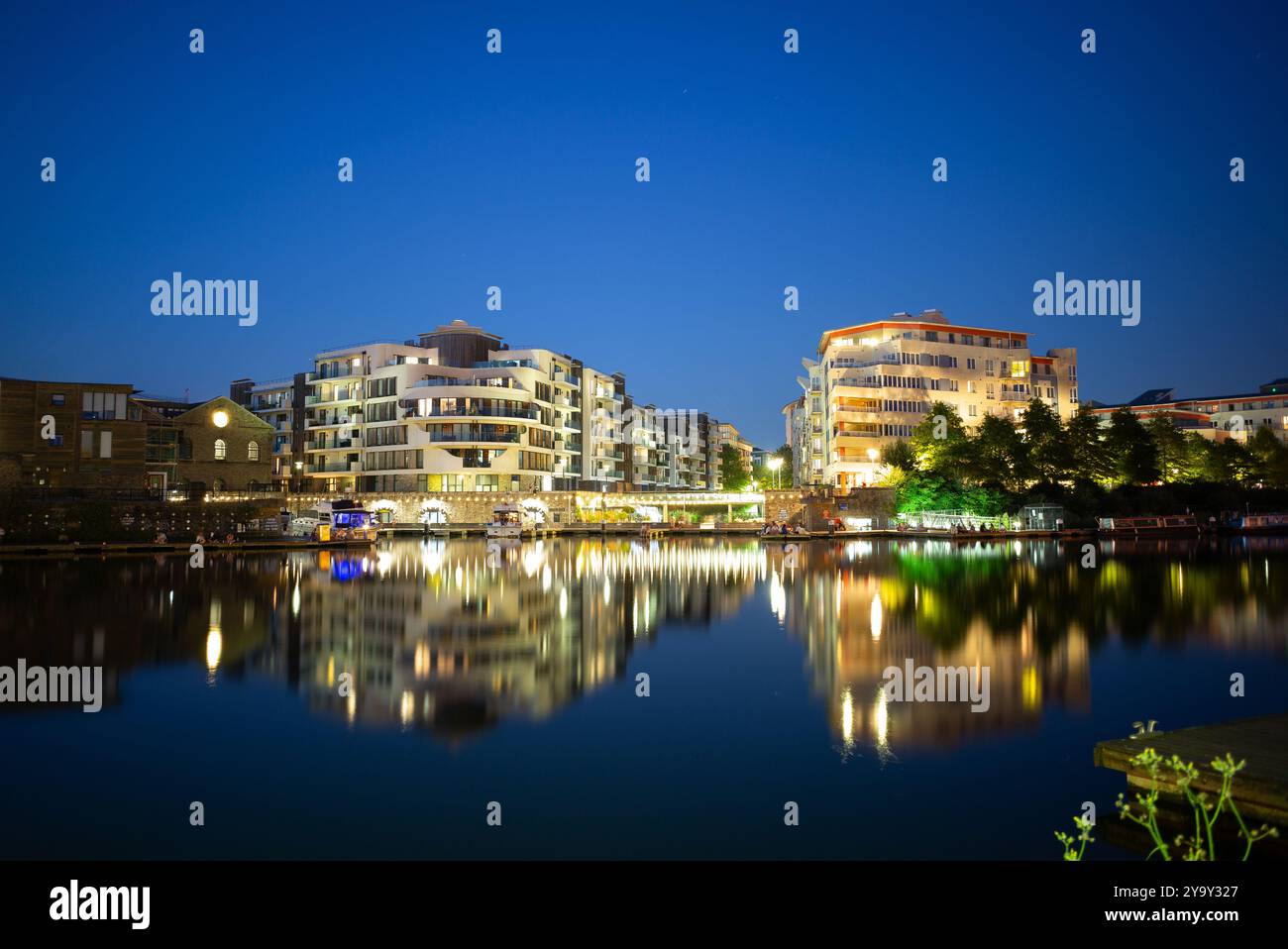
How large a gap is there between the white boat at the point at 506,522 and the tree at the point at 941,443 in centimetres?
4111

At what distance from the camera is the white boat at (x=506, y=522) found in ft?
261

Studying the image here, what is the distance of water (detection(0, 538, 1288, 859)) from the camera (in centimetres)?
943

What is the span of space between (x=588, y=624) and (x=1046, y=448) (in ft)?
Result: 250

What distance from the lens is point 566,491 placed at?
97.2 metres

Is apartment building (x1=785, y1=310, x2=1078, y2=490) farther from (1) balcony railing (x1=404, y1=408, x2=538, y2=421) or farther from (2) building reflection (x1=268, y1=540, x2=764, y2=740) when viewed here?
(2) building reflection (x1=268, y1=540, x2=764, y2=740)

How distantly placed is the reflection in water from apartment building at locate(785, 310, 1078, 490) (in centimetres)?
5147

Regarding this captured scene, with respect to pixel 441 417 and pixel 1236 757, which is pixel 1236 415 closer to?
pixel 441 417

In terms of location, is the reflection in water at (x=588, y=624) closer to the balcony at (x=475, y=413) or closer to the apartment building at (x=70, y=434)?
the apartment building at (x=70, y=434)

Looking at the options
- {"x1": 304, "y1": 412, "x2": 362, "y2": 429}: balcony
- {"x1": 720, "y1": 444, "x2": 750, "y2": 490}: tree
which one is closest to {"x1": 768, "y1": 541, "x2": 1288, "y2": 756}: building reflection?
{"x1": 304, "y1": 412, "x2": 362, "y2": 429}: balcony

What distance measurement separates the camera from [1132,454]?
9250 centimetres

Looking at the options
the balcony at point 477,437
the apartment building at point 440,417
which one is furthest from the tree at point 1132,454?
the balcony at point 477,437
